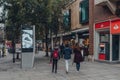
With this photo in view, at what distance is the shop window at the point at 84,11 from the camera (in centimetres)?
3377

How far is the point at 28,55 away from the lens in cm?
2317

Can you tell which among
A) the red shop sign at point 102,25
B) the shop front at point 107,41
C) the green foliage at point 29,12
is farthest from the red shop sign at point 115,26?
the green foliage at point 29,12

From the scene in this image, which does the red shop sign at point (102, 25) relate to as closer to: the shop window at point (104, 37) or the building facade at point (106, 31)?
the building facade at point (106, 31)

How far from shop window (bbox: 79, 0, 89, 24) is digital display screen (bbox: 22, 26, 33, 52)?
11.9 metres

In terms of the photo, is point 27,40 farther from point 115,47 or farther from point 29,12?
point 115,47

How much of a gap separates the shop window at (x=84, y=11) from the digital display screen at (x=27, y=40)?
11911mm

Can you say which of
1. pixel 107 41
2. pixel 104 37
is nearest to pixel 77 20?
pixel 104 37

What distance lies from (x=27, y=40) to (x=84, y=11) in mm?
13394

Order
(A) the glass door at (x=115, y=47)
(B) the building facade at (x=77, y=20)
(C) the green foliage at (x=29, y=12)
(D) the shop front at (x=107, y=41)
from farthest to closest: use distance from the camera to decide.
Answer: (B) the building facade at (x=77, y=20) < (C) the green foliage at (x=29, y=12) < (A) the glass door at (x=115, y=47) < (D) the shop front at (x=107, y=41)

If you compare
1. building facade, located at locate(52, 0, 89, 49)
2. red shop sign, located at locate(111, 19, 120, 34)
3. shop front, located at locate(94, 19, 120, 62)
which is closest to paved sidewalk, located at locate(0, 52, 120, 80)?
red shop sign, located at locate(111, 19, 120, 34)

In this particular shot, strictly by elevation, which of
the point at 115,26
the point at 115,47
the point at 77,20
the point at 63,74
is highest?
the point at 77,20

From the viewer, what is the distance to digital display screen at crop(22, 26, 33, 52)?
2305cm

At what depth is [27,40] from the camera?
75.9 feet

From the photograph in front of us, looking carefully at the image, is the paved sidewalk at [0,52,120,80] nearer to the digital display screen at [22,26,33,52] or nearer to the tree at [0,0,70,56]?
the digital display screen at [22,26,33,52]
